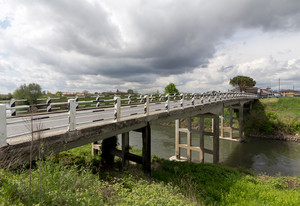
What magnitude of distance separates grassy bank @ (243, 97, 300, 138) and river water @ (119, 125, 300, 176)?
2505mm

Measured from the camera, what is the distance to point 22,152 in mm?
3859

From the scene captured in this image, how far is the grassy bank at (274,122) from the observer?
26.3m

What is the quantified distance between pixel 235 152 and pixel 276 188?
11940mm

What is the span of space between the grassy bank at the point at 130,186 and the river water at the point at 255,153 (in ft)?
18.8

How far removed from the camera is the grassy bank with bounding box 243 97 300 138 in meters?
26.3

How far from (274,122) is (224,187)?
25.5 meters

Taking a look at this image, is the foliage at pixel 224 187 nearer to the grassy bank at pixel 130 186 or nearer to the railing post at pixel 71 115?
the grassy bank at pixel 130 186

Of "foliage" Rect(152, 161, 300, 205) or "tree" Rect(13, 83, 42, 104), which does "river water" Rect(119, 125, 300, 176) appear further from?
"tree" Rect(13, 83, 42, 104)

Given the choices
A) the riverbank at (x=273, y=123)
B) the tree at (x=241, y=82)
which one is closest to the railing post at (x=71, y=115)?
the riverbank at (x=273, y=123)

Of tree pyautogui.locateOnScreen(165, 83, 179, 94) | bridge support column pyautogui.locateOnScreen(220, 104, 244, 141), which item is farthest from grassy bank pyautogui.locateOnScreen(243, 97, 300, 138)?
tree pyautogui.locateOnScreen(165, 83, 179, 94)

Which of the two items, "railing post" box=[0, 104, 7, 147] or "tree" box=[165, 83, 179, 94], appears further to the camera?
"tree" box=[165, 83, 179, 94]

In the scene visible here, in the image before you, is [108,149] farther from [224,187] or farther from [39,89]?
[39,89]

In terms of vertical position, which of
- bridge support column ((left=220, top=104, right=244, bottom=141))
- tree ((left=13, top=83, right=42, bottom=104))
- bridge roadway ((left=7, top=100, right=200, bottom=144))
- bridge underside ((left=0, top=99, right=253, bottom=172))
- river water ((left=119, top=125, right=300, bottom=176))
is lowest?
river water ((left=119, top=125, right=300, bottom=176))

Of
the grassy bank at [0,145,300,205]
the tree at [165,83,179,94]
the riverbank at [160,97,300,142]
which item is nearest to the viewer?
the grassy bank at [0,145,300,205]
